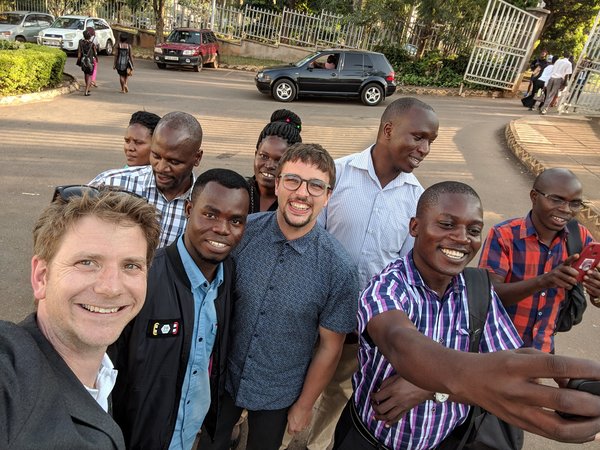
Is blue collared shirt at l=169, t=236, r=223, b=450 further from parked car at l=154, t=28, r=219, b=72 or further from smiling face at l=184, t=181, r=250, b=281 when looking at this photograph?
parked car at l=154, t=28, r=219, b=72

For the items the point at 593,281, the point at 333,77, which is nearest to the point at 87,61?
the point at 333,77

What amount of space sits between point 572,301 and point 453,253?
1161 mm

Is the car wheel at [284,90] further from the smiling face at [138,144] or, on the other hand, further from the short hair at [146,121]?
the smiling face at [138,144]

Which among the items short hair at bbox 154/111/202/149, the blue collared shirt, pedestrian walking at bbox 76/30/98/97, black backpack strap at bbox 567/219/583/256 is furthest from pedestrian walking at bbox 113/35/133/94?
black backpack strap at bbox 567/219/583/256

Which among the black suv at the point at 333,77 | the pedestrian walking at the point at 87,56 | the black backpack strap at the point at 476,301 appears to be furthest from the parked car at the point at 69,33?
the black backpack strap at the point at 476,301

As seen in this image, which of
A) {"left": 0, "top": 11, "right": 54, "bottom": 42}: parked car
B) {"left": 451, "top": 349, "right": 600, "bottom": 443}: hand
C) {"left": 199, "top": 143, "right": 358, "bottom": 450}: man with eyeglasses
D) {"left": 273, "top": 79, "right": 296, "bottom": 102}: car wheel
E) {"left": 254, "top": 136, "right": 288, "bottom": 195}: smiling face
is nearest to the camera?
{"left": 451, "top": 349, "right": 600, "bottom": 443}: hand

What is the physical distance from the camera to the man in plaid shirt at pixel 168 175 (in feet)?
8.65

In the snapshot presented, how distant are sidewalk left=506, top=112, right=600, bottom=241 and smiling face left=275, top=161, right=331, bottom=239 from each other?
16.8 feet

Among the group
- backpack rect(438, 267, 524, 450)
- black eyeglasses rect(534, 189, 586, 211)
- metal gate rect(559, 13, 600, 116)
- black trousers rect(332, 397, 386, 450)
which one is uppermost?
metal gate rect(559, 13, 600, 116)

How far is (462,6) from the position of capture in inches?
657

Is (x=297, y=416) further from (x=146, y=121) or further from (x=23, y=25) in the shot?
(x=23, y=25)

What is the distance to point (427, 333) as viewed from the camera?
1743mm

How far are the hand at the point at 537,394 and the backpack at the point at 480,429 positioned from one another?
98 cm

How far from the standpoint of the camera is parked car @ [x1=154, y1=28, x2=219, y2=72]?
1698 cm
